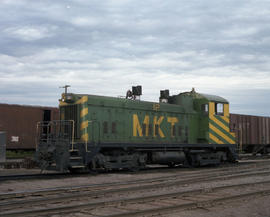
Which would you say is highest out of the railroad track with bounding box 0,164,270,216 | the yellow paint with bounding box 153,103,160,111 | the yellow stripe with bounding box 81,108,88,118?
the yellow paint with bounding box 153,103,160,111

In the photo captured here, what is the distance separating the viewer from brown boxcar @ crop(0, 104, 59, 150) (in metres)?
20.5

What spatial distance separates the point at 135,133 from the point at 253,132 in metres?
15.3

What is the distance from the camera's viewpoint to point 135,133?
1462cm

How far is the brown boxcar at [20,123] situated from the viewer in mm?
20453

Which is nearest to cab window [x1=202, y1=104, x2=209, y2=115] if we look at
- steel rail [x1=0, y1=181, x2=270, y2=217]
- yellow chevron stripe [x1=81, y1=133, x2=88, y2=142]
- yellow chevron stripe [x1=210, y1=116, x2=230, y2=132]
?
yellow chevron stripe [x1=210, y1=116, x2=230, y2=132]

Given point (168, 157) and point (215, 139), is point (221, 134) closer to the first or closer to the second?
point (215, 139)

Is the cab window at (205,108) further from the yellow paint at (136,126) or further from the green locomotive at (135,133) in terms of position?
the yellow paint at (136,126)

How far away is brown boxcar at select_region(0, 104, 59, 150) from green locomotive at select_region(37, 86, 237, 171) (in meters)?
6.13

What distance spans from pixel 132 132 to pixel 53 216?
8799 mm

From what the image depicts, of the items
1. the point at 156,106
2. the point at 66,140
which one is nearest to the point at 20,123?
the point at 156,106

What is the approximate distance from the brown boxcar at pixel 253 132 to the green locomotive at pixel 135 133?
857 cm

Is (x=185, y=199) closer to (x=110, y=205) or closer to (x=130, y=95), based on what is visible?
(x=110, y=205)

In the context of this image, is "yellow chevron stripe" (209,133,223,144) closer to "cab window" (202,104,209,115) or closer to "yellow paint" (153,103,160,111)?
"cab window" (202,104,209,115)

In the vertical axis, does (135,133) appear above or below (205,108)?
below
